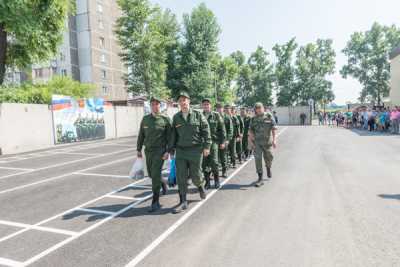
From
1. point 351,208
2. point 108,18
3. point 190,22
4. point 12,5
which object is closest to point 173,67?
point 190,22

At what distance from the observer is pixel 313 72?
188ft

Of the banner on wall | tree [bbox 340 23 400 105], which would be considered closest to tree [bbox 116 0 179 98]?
the banner on wall

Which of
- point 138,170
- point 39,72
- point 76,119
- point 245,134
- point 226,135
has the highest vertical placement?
point 39,72

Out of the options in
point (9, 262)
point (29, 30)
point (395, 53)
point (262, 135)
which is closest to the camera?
point (9, 262)

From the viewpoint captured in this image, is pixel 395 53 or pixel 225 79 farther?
pixel 225 79

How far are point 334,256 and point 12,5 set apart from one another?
1670cm

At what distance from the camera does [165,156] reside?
18.4 feet

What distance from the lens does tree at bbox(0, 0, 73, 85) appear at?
15.1 m

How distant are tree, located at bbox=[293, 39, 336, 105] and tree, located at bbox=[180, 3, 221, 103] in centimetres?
2242

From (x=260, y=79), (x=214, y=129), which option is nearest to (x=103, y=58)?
(x=260, y=79)

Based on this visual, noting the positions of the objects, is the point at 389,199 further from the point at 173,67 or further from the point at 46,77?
the point at 46,77

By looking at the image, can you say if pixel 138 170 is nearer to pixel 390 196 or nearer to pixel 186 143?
pixel 186 143

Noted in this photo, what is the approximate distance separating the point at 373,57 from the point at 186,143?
6687 centimetres

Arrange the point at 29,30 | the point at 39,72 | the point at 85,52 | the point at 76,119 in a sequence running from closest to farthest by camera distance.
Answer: the point at 29,30, the point at 76,119, the point at 85,52, the point at 39,72
